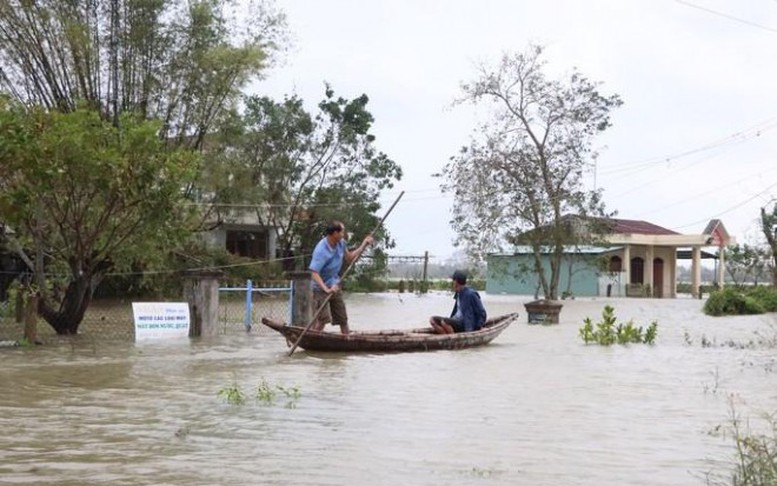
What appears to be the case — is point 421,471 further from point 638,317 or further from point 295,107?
point 295,107

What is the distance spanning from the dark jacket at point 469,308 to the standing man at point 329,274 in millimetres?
2068

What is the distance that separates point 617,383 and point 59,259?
32.9 feet

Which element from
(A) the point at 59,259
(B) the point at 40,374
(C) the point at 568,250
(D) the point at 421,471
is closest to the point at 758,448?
(D) the point at 421,471

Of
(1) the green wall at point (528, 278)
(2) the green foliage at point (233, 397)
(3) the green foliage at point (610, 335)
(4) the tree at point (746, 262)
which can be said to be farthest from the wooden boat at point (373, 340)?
(4) the tree at point (746, 262)

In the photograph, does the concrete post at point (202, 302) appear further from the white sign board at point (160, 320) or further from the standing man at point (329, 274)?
the standing man at point (329, 274)

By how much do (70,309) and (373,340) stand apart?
18.5 ft

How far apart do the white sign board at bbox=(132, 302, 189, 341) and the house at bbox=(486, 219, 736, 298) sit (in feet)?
84.4

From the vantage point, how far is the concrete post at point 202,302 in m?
14.6

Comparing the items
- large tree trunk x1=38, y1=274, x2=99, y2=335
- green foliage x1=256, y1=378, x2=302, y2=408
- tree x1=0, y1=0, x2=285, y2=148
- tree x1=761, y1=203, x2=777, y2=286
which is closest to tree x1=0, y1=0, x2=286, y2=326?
tree x1=0, y1=0, x2=285, y2=148

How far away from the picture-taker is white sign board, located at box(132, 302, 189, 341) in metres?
14.0

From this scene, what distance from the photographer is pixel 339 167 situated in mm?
39656

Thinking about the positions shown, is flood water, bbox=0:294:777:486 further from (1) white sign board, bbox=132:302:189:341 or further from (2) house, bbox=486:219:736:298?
(2) house, bbox=486:219:736:298

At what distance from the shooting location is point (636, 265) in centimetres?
4481

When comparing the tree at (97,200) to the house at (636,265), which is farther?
the house at (636,265)
